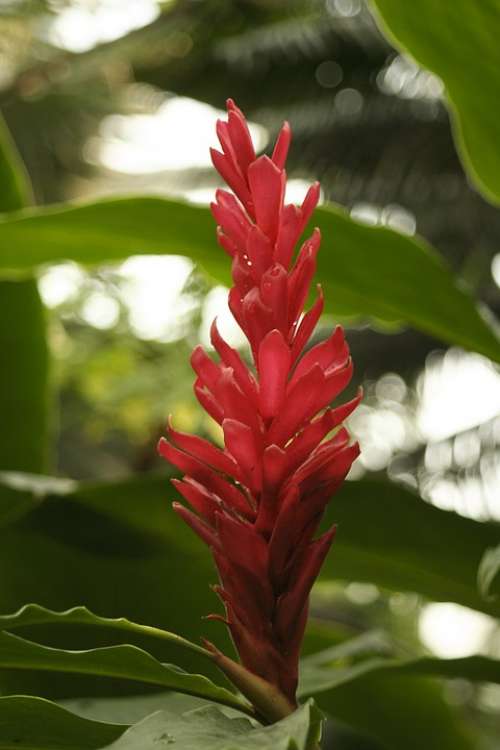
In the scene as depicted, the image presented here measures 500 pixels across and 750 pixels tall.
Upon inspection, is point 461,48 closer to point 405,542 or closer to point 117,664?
point 405,542

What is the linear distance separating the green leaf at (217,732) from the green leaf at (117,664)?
0.05ft

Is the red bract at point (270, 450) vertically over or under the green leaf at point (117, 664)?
over

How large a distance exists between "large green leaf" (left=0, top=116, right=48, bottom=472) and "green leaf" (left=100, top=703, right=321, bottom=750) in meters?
0.54

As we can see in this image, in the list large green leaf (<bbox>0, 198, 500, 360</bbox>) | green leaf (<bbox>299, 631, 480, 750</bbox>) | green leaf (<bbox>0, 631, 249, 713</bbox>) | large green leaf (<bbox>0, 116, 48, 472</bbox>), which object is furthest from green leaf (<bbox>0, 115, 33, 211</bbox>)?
green leaf (<bbox>0, 631, 249, 713</bbox>)

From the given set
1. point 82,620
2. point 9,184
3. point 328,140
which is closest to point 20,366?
point 9,184

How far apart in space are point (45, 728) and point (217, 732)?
0.08 m

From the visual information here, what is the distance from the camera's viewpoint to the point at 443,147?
381 centimetres

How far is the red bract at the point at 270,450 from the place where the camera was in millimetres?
329

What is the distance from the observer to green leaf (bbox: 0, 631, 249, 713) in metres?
0.35

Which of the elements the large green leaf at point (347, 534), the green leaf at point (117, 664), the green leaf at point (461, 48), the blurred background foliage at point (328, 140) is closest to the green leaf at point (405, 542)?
the large green leaf at point (347, 534)

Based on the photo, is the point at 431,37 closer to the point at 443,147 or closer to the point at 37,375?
the point at 37,375

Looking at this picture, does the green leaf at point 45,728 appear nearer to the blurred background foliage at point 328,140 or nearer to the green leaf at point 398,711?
the green leaf at point 398,711

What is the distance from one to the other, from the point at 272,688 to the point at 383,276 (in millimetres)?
434

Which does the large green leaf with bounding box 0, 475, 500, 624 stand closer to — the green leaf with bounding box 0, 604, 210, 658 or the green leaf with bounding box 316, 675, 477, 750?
the green leaf with bounding box 316, 675, 477, 750
